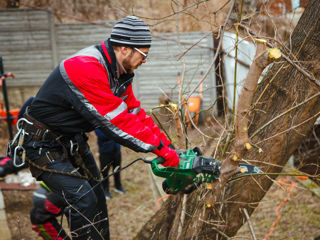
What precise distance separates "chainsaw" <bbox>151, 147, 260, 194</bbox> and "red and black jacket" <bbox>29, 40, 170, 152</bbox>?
0.20 metres

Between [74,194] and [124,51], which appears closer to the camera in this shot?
[124,51]

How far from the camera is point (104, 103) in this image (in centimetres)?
256

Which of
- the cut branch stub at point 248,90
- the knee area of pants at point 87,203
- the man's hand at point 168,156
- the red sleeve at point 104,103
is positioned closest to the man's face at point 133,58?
the red sleeve at point 104,103

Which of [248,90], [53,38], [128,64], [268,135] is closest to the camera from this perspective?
[248,90]

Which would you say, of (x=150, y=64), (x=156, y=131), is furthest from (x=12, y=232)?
(x=150, y=64)

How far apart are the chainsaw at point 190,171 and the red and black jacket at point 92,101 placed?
20 centimetres

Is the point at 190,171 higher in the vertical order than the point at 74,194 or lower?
higher

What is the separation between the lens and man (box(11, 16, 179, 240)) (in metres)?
2.57

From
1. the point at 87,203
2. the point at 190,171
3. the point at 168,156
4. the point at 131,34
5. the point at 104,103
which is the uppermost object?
the point at 131,34

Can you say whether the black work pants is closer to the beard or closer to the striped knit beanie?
the beard

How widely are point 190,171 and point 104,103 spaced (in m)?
0.73

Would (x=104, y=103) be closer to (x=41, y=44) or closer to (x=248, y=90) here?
(x=248, y=90)

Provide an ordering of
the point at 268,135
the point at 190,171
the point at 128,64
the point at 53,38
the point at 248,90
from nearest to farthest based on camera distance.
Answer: the point at 248,90 < the point at 190,171 < the point at 128,64 < the point at 268,135 < the point at 53,38

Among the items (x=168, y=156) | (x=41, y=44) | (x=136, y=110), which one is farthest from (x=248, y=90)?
(x=41, y=44)
